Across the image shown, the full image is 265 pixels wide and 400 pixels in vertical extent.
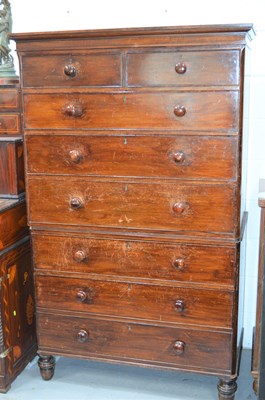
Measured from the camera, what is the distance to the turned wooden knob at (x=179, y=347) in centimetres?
255

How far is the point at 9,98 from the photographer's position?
2.86 meters

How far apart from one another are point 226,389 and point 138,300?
0.60 meters

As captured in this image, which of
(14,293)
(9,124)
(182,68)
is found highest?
(182,68)

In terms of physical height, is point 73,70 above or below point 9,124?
above

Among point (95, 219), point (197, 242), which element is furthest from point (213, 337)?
point (95, 219)

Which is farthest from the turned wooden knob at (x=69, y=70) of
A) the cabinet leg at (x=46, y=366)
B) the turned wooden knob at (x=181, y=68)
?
the cabinet leg at (x=46, y=366)

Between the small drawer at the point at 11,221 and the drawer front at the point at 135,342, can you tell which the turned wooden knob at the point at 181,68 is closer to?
the small drawer at the point at 11,221

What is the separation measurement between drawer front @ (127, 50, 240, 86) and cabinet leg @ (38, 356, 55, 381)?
1.51 metres

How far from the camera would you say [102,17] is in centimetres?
306

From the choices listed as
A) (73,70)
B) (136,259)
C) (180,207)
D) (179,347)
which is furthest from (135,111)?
(179,347)

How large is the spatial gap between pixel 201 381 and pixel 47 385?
82 centimetres

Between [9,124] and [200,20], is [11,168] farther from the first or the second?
[200,20]

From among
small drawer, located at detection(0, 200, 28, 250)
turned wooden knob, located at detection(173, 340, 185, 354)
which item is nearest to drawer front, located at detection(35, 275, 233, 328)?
turned wooden knob, located at detection(173, 340, 185, 354)

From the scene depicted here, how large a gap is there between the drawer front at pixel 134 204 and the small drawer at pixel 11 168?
0.60ft
